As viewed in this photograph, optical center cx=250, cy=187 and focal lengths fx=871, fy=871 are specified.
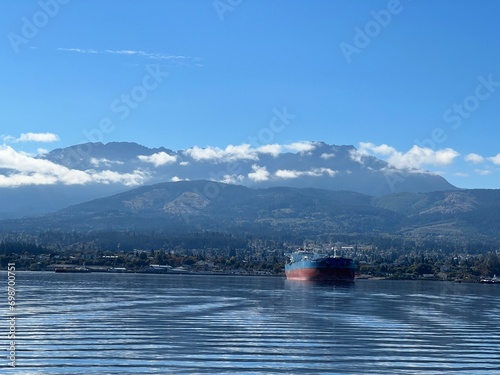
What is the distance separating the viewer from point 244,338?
58.1m

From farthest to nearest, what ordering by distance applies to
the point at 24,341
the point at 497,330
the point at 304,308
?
the point at 304,308, the point at 497,330, the point at 24,341

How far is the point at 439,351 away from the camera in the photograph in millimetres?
54188

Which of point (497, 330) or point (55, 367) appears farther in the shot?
point (497, 330)

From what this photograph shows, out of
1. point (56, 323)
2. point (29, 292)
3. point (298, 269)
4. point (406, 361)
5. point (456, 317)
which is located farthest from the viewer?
point (298, 269)

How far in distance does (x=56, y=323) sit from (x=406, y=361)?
27280 mm

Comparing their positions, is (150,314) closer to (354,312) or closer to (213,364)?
(354,312)

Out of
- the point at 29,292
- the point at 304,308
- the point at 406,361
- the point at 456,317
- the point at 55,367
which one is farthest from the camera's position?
the point at 29,292

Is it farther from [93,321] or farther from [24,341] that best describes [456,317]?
[24,341]

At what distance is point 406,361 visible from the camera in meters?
49.6

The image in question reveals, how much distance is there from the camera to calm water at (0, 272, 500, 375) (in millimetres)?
46438

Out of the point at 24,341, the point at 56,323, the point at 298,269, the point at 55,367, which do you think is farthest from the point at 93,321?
the point at 298,269

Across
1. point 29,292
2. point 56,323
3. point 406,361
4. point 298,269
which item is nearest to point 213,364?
point 406,361

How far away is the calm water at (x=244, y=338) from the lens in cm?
4644

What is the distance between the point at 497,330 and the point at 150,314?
28557 mm
